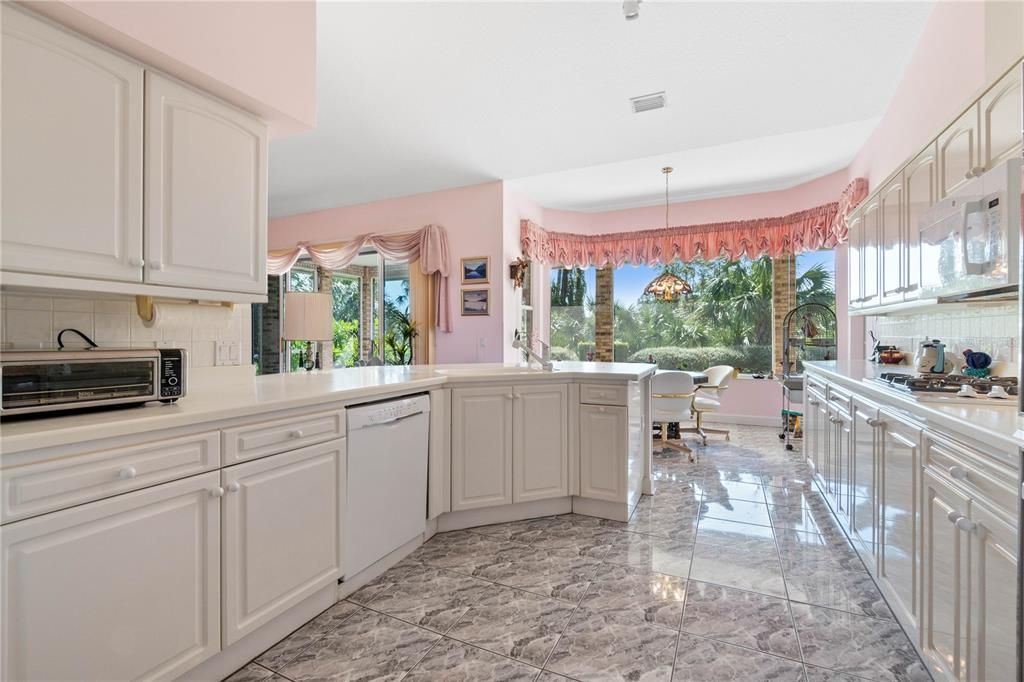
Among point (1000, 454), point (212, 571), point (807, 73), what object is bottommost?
point (212, 571)

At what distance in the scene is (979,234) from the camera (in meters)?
1.57

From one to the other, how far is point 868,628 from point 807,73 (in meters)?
3.02

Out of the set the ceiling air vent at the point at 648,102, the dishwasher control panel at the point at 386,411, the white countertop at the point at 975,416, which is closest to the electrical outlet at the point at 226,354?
the dishwasher control panel at the point at 386,411

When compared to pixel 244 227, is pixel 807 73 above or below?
above

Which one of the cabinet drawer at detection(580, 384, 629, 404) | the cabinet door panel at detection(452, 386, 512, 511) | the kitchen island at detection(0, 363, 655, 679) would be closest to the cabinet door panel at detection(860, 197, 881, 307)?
the cabinet drawer at detection(580, 384, 629, 404)

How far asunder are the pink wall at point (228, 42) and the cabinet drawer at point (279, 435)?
132 centimetres

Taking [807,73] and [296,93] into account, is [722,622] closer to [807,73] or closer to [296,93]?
[296,93]

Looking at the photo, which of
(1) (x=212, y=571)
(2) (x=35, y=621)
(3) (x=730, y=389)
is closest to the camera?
(2) (x=35, y=621)

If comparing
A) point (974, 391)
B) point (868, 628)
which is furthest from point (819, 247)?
point (868, 628)

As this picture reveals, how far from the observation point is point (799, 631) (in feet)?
5.78

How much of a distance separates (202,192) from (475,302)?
136 inches

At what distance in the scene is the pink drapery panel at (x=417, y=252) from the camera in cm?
516

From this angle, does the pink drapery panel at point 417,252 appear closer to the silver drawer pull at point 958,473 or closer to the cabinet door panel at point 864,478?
the cabinet door panel at point 864,478

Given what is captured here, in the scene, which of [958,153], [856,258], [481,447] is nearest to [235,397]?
[481,447]
